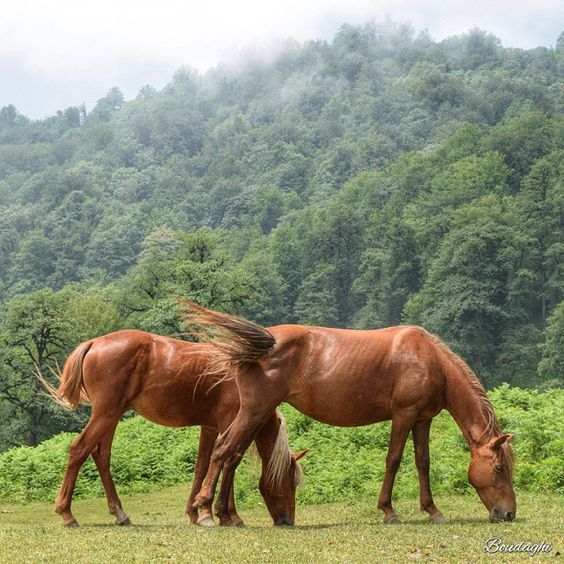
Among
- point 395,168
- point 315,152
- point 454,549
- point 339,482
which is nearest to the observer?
point 454,549

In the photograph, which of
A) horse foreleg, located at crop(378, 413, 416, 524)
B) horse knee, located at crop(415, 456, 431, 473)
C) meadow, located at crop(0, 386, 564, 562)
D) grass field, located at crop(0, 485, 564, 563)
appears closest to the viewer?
grass field, located at crop(0, 485, 564, 563)

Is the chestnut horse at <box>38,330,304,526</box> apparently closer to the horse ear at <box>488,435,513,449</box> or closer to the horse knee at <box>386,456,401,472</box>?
the horse knee at <box>386,456,401,472</box>

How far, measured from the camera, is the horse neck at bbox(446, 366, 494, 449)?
10336mm

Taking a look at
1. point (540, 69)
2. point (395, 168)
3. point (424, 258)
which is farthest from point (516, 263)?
point (540, 69)

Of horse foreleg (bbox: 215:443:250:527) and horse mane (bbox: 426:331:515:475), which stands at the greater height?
horse mane (bbox: 426:331:515:475)

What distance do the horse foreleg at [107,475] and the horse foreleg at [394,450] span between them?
3193 millimetres

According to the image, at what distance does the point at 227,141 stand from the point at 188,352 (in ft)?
587

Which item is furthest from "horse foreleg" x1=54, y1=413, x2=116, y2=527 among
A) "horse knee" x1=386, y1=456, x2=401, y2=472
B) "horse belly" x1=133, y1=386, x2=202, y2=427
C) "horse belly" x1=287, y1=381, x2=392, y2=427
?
"horse knee" x1=386, y1=456, x2=401, y2=472

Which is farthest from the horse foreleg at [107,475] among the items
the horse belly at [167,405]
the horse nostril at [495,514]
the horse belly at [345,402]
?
the horse nostril at [495,514]

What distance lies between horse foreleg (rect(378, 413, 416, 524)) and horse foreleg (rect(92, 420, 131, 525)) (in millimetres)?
3193

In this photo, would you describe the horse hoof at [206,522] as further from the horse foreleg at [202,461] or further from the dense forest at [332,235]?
the dense forest at [332,235]

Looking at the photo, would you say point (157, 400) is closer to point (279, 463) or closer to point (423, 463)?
point (279, 463)

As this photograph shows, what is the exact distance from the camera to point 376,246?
92.4 metres

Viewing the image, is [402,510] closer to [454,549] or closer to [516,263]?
[454,549]
